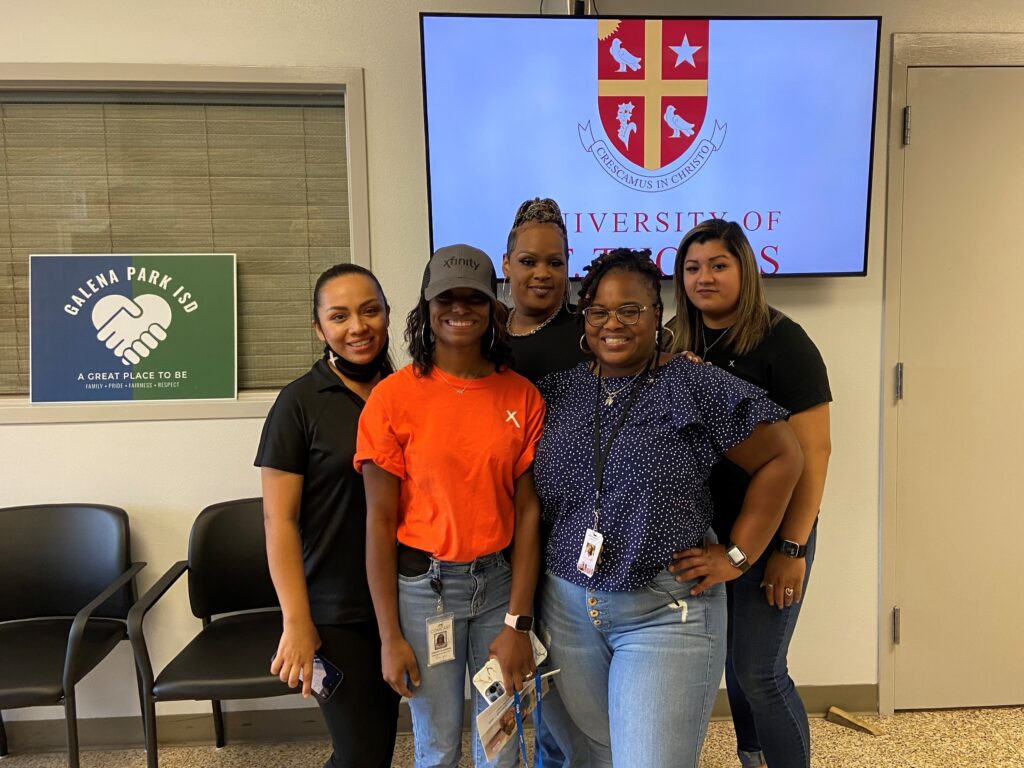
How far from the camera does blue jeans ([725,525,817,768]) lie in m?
1.53

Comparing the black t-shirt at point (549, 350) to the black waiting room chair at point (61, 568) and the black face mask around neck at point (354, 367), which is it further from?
the black waiting room chair at point (61, 568)

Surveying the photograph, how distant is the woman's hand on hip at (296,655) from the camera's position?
1237 millimetres

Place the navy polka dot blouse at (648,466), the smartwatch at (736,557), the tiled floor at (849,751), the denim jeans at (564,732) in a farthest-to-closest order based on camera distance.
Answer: the tiled floor at (849,751) → the denim jeans at (564,732) → the smartwatch at (736,557) → the navy polka dot blouse at (648,466)

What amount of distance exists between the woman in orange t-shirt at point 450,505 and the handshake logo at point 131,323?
1.30 metres

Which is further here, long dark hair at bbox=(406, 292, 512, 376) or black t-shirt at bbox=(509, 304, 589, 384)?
black t-shirt at bbox=(509, 304, 589, 384)

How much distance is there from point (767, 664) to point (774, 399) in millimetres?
672

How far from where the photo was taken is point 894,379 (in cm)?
219

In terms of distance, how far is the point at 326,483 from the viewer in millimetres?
1275

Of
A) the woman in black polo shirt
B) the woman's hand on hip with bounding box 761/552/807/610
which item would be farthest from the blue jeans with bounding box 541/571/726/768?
the woman in black polo shirt

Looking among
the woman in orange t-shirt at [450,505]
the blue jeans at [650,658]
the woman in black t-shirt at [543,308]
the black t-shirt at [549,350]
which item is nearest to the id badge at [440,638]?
the woman in orange t-shirt at [450,505]

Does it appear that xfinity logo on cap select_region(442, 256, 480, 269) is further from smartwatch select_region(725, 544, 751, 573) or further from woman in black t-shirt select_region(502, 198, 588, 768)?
smartwatch select_region(725, 544, 751, 573)

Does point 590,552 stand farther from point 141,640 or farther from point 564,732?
point 141,640

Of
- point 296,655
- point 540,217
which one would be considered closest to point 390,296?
point 540,217

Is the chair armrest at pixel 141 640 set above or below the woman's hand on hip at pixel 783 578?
below
